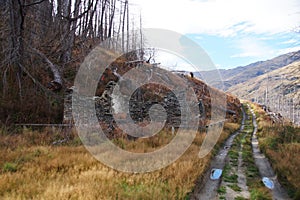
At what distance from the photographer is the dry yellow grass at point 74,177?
5.36 m

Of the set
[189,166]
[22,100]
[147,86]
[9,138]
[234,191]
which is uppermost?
[147,86]

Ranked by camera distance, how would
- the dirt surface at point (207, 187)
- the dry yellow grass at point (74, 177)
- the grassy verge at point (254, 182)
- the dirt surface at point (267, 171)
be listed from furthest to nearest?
the dirt surface at point (267, 171) → the grassy verge at point (254, 182) → the dirt surface at point (207, 187) → the dry yellow grass at point (74, 177)

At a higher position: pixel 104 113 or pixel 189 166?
pixel 104 113

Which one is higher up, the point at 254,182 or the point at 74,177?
the point at 74,177

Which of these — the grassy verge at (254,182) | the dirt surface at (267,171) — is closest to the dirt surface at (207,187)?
the grassy verge at (254,182)

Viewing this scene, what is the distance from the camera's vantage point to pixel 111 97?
1520 cm

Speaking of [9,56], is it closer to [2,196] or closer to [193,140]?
[2,196]

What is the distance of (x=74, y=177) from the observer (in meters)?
6.36

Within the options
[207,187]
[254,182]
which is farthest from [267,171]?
[207,187]

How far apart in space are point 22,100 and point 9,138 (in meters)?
2.80

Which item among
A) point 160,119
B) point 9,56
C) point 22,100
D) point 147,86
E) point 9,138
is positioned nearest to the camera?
point 9,138

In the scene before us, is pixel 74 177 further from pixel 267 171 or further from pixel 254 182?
pixel 267 171

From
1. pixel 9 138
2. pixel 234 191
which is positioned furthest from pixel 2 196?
pixel 234 191

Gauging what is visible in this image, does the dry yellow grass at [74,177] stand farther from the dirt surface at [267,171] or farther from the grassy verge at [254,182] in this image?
the dirt surface at [267,171]
